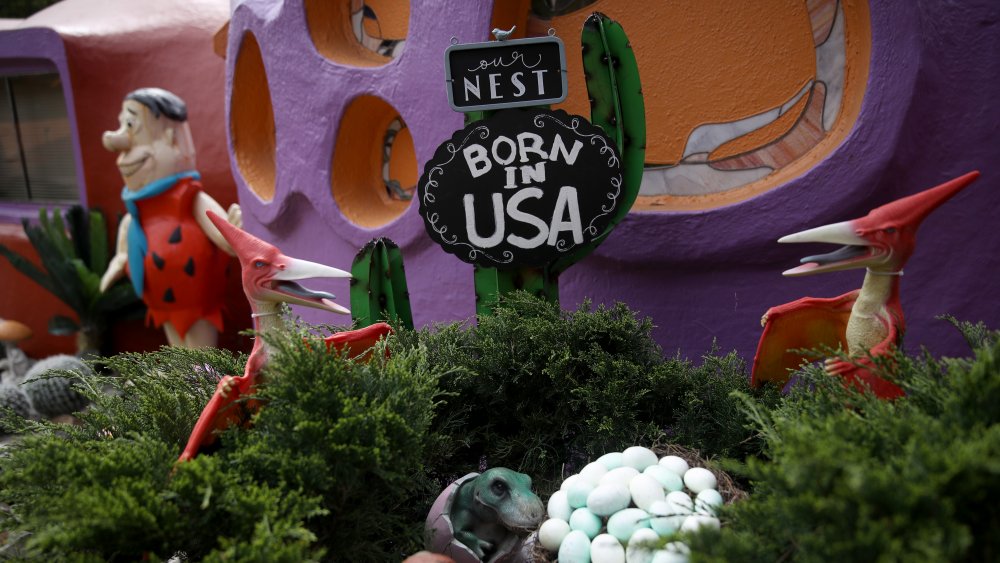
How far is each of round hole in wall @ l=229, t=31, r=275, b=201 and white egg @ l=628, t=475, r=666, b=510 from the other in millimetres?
3423

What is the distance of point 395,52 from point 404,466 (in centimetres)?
269

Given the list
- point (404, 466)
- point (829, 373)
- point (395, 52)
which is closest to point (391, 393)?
point (404, 466)

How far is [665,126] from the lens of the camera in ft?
10.8

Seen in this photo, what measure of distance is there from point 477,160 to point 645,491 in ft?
4.10

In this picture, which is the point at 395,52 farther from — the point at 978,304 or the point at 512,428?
the point at 978,304

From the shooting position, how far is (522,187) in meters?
2.67

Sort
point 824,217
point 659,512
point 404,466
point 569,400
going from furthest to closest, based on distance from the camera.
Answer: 1. point 824,217
2. point 569,400
3. point 404,466
4. point 659,512

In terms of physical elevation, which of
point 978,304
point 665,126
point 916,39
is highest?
point 916,39

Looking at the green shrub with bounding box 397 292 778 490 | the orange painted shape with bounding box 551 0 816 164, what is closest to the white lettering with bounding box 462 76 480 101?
the green shrub with bounding box 397 292 778 490

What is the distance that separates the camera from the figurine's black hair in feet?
16.6

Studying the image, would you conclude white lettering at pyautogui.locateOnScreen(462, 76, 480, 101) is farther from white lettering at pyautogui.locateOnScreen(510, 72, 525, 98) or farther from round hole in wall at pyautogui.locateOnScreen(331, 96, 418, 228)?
round hole in wall at pyautogui.locateOnScreen(331, 96, 418, 228)

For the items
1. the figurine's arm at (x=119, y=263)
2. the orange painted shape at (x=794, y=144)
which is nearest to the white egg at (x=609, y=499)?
the orange painted shape at (x=794, y=144)

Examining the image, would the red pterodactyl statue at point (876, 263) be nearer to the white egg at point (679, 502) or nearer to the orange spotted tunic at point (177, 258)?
the white egg at point (679, 502)

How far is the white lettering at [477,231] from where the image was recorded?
269 centimetres
